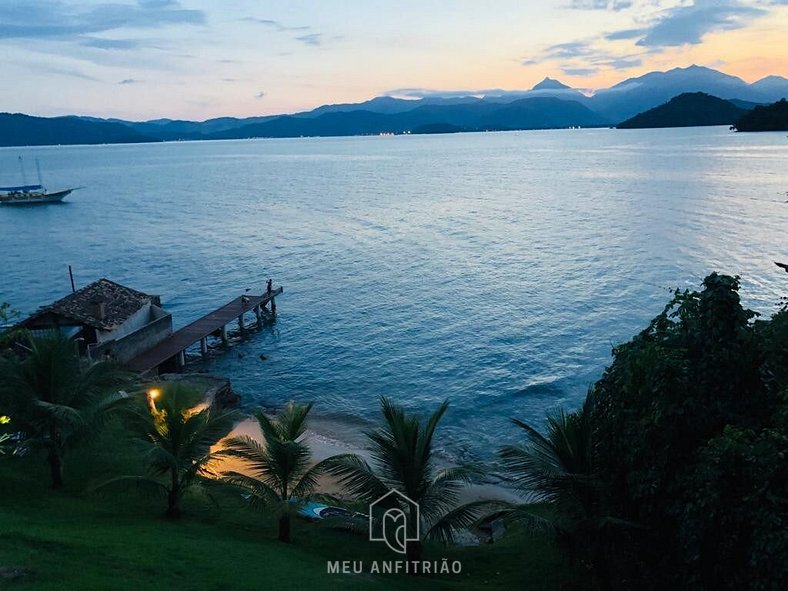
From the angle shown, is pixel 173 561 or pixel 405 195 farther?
pixel 405 195

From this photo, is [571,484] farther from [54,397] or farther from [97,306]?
[97,306]

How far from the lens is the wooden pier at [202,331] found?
34.2m

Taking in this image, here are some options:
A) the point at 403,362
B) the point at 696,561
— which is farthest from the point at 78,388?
the point at 403,362

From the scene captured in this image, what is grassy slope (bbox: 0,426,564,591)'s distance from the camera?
9.94 meters

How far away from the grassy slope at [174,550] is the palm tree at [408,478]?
1.21 meters

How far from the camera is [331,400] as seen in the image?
31984 mm

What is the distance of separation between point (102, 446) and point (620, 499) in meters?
16.6

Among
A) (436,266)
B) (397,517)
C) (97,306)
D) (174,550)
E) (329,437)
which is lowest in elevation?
(329,437)

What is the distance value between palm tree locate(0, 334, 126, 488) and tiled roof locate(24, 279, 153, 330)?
17334mm

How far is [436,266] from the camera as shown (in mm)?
58500

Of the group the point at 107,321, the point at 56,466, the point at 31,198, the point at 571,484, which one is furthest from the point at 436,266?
the point at 31,198

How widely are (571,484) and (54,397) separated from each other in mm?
12579

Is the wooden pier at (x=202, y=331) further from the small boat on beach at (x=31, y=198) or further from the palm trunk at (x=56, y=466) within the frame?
the small boat on beach at (x=31, y=198)

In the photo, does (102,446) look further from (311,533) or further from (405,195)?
(405,195)
